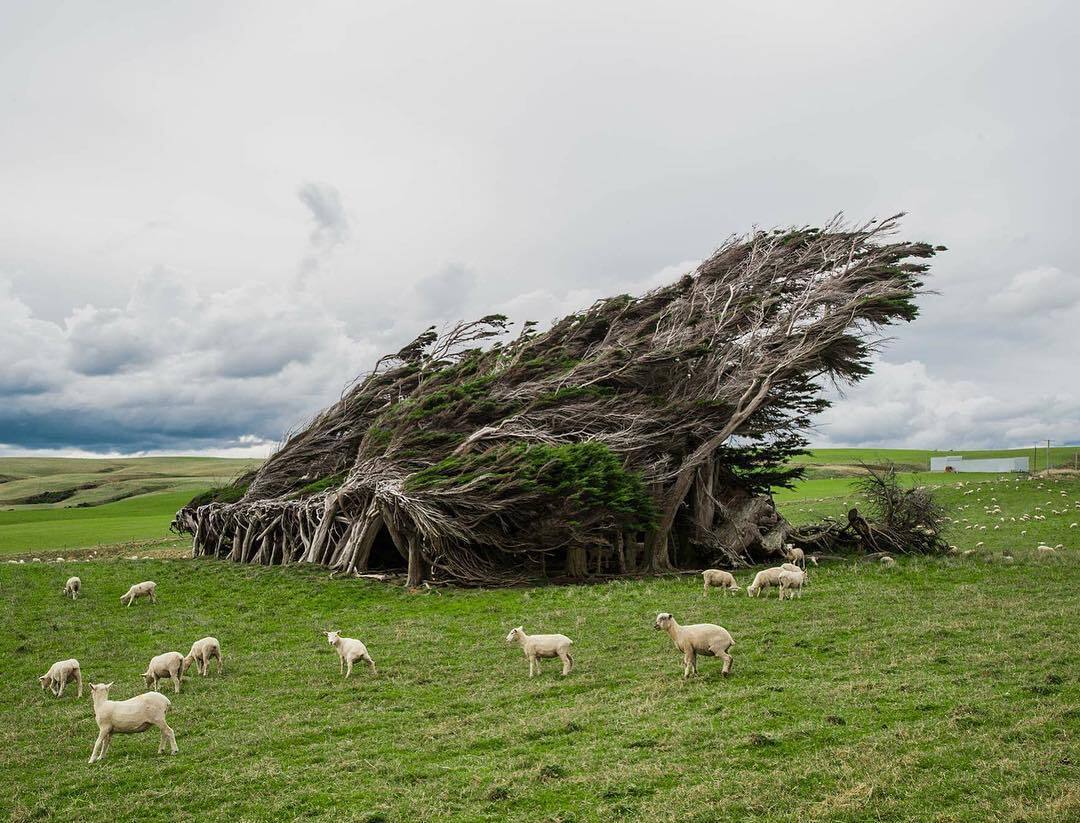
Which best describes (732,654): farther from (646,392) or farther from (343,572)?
(646,392)

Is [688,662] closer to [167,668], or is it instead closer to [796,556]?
[167,668]

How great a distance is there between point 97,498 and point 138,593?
81.4 m

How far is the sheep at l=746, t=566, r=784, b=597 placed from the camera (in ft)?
64.8

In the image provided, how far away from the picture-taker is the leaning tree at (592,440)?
25.7 meters

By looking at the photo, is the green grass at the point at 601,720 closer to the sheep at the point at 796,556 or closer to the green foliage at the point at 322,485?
the sheep at the point at 796,556

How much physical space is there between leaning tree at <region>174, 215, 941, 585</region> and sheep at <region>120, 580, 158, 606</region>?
656cm

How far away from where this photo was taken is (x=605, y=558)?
29.3 metres

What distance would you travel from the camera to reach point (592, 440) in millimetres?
26625

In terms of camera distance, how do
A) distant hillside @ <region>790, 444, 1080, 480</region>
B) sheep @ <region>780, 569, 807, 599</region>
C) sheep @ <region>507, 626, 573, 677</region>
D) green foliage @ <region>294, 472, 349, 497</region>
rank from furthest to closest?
distant hillside @ <region>790, 444, 1080, 480</region> → green foliage @ <region>294, 472, 349, 497</region> → sheep @ <region>780, 569, 807, 599</region> → sheep @ <region>507, 626, 573, 677</region>

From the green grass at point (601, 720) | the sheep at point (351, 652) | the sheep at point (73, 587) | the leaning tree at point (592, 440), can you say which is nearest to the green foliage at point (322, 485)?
the leaning tree at point (592, 440)

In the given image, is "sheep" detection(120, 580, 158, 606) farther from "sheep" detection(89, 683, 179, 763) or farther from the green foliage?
"sheep" detection(89, 683, 179, 763)

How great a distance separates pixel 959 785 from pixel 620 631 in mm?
9494

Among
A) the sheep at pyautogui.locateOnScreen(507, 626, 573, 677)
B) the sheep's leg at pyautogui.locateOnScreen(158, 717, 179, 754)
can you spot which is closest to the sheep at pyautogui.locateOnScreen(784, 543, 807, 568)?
the sheep at pyautogui.locateOnScreen(507, 626, 573, 677)

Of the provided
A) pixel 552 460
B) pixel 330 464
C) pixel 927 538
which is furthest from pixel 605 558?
pixel 330 464
